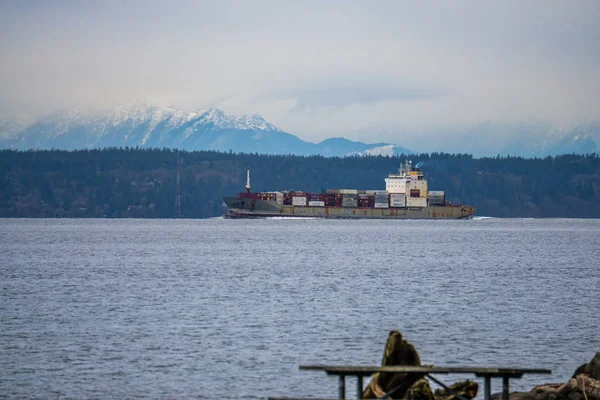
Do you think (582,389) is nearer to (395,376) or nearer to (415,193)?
(395,376)

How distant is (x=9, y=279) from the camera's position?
53594 millimetres

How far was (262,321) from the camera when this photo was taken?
112 ft

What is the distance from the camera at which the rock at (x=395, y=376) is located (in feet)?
63.1

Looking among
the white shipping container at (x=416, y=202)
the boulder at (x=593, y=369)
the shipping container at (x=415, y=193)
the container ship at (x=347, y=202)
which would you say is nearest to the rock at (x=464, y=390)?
the boulder at (x=593, y=369)

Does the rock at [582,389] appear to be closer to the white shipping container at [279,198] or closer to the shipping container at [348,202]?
the white shipping container at [279,198]

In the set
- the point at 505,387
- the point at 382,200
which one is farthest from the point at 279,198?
the point at 505,387

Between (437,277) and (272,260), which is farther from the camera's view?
(272,260)

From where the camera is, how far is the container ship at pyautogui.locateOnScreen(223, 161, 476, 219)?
184 metres

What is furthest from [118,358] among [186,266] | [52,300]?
[186,266]

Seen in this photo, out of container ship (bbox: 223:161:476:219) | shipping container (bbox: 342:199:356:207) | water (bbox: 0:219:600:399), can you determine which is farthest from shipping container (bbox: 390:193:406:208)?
water (bbox: 0:219:600:399)

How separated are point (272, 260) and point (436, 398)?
51.5 metres

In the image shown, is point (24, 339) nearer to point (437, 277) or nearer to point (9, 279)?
point (9, 279)

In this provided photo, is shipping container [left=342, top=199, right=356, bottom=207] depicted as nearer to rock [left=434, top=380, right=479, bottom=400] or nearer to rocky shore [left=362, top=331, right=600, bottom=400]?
rock [left=434, top=380, right=479, bottom=400]

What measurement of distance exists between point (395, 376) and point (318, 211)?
170685 mm
